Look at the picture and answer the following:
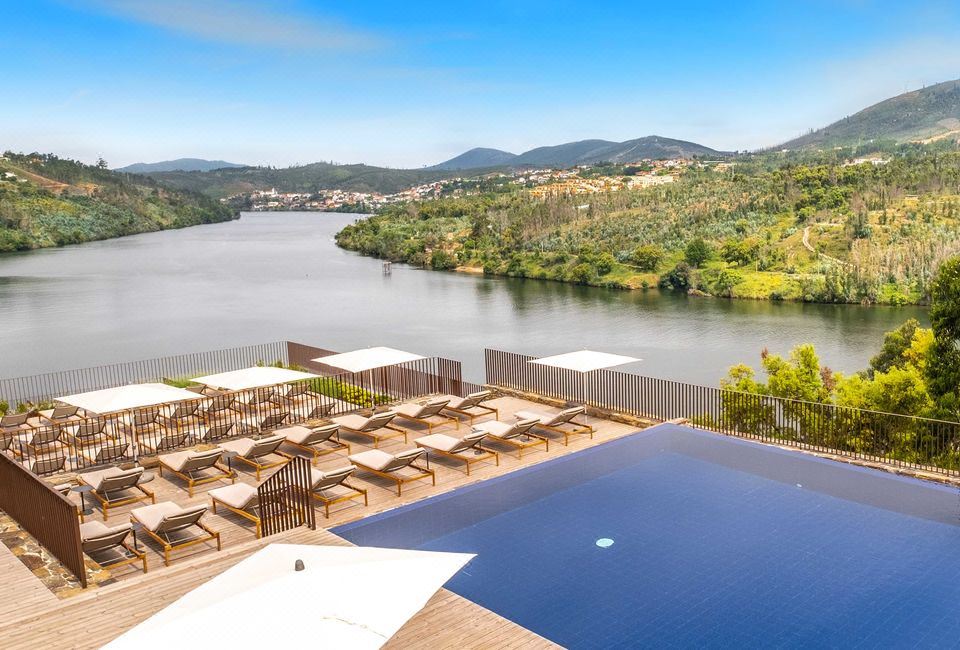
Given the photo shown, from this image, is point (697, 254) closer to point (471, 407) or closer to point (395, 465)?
point (471, 407)

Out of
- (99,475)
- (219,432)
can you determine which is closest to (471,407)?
(219,432)

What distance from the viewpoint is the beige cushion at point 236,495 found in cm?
933

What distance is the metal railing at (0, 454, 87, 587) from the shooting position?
751 cm

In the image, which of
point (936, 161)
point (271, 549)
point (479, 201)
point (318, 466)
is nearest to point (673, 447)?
point (318, 466)

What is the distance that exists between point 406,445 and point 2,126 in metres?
174

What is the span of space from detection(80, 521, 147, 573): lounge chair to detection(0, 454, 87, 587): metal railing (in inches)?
7.6

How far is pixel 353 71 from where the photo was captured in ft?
464

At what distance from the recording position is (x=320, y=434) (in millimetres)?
12008

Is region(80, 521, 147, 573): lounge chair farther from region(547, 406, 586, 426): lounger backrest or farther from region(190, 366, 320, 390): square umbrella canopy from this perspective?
region(547, 406, 586, 426): lounger backrest

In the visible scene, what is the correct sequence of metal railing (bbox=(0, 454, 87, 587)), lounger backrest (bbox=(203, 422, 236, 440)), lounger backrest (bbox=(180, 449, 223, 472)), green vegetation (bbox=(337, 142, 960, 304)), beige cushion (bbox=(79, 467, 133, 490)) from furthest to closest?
green vegetation (bbox=(337, 142, 960, 304))
lounger backrest (bbox=(203, 422, 236, 440))
lounger backrest (bbox=(180, 449, 223, 472))
beige cushion (bbox=(79, 467, 133, 490))
metal railing (bbox=(0, 454, 87, 587))

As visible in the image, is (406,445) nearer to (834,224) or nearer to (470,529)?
(470,529)

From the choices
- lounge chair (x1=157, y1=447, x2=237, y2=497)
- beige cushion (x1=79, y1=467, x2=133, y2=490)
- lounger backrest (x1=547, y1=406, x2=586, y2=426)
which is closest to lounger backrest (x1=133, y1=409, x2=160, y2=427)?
lounge chair (x1=157, y1=447, x2=237, y2=497)

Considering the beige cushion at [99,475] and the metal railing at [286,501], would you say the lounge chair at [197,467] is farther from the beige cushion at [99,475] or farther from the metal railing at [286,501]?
the metal railing at [286,501]

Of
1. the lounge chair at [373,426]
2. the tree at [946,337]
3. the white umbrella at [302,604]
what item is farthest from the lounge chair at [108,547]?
the tree at [946,337]
